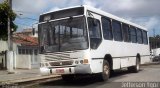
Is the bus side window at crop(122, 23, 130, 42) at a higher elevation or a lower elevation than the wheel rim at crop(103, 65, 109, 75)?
higher

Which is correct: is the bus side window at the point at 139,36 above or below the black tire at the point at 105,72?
above

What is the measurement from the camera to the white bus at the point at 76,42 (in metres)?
15.3

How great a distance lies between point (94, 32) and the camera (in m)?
16.1

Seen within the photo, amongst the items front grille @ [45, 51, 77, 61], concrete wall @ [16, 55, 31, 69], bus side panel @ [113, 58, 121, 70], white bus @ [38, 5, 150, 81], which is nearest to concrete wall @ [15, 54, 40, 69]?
concrete wall @ [16, 55, 31, 69]

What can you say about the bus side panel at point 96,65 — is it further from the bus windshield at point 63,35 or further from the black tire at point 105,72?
the bus windshield at point 63,35

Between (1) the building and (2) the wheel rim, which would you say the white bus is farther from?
(1) the building

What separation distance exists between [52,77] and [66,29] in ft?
19.2

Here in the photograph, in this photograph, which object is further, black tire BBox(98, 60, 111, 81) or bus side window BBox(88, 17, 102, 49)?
black tire BBox(98, 60, 111, 81)

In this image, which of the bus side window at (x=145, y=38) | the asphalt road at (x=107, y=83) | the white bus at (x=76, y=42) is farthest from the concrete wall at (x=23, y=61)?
the white bus at (x=76, y=42)

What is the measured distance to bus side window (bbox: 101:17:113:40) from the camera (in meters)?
17.4

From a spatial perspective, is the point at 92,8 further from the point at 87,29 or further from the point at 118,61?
the point at 118,61

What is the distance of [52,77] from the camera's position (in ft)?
68.8

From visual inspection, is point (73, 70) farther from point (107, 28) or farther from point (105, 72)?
point (107, 28)

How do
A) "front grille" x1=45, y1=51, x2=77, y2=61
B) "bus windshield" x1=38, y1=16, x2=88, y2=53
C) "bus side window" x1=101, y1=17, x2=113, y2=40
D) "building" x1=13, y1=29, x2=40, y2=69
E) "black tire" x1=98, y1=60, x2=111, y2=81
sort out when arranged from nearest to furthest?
"bus windshield" x1=38, y1=16, x2=88, y2=53 < "front grille" x1=45, y1=51, x2=77, y2=61 < "black tire" x1=98, y1=60, x2=111, y2=81 < "bus side window" x1=101, y1=17, x2=113, y2=40 < "building" x1=13, y1=29, x2=40, y2=69
